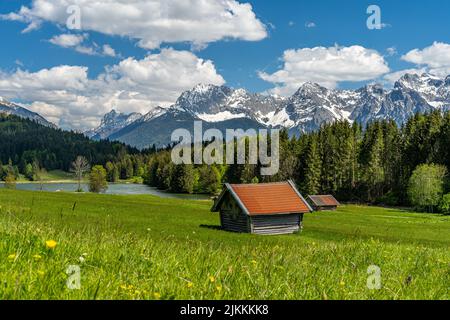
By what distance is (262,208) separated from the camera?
4084cm

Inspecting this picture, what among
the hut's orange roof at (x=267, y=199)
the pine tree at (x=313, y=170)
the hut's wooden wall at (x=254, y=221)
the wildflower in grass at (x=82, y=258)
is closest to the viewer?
the wildflower in grass at (x=82, y=258)

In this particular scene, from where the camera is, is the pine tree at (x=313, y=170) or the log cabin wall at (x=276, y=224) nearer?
the log cabin wall at (x=276, y=224)

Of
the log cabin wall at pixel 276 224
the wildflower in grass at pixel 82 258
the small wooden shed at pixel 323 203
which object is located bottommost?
the small wooden shed at pixel 323 203

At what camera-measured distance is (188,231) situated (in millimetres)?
36656

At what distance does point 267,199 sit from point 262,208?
4.43ft

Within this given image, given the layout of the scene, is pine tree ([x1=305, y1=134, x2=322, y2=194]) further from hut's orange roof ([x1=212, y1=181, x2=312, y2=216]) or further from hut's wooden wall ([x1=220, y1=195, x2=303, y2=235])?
hut's orange roof ([x1=212, y1=181, x2=312, y2=216])

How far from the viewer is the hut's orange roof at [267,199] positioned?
40781 millimetres

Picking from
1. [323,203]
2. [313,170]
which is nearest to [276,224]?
[323,203]

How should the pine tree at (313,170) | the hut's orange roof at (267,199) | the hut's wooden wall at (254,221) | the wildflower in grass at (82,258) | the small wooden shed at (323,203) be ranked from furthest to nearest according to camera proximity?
1. the pine tree at (313,170)
2. the small wooden shed at (323,203)
3. the hut's wooden wall at (254,221)
4. the hut's orange roof at (267,199)
5. the wildflower in grass at (82,258)

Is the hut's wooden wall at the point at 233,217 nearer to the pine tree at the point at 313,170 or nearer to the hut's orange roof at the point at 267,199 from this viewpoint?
the hut's orange roof at the point at 267,199

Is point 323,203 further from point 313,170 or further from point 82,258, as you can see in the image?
point 82,258

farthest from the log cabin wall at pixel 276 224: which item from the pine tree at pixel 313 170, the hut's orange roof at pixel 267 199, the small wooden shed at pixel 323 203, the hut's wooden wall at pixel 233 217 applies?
the pine tree at pixel 313 170
